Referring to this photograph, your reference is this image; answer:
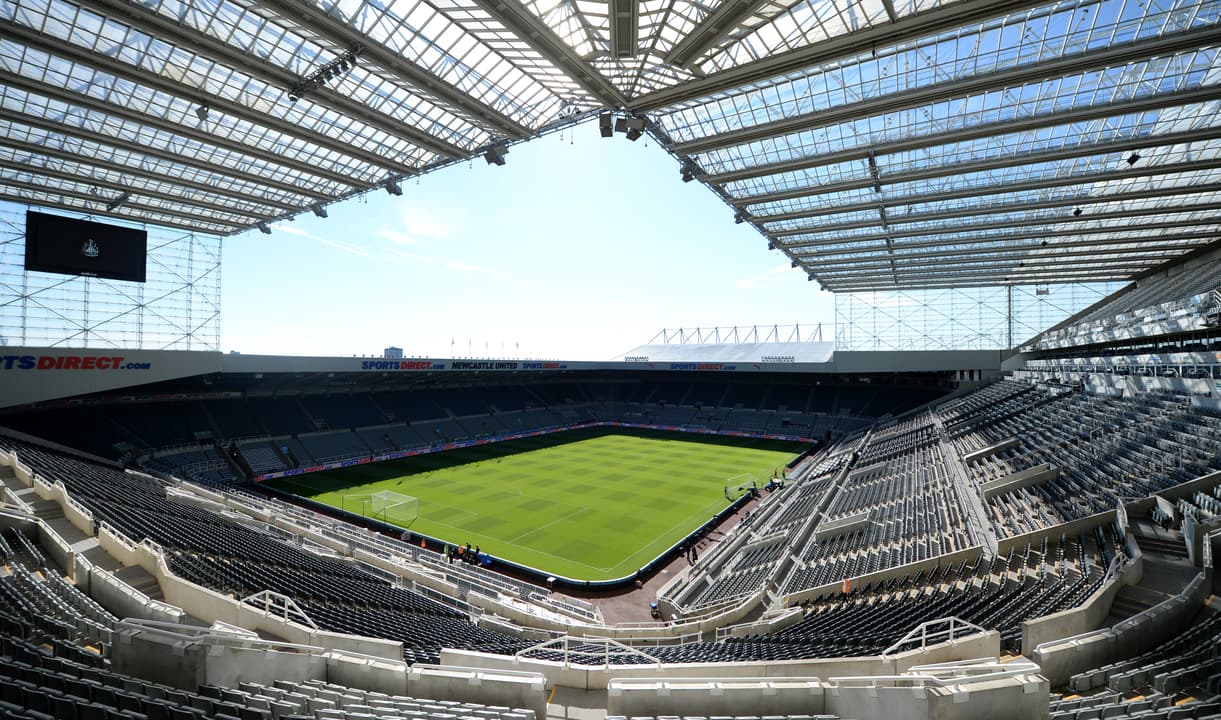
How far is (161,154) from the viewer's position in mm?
21500

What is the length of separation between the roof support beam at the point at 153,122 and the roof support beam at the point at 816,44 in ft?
52.9

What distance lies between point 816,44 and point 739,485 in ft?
82.7

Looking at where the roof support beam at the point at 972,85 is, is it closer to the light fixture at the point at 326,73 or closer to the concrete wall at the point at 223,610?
the light fixture at the point at 326,73

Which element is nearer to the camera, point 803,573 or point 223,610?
point 223,610

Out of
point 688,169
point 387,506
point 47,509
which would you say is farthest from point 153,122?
point 688,169

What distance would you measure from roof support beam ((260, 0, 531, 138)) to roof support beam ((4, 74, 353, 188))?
8.22m

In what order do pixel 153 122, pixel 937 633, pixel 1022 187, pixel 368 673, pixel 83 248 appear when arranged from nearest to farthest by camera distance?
pixel 368 673, pixel 937 633, pixel 153 122, pixel 1022 187, pixel 83 248

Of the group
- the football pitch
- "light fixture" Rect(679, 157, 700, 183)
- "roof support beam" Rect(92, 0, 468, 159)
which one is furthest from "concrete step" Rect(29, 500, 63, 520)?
"light fixture" Rect(679, 157, 700, 183)

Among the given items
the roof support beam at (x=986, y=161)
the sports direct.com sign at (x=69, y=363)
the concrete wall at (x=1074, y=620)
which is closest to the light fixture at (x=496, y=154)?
the roof support beam at (x=986, y=161)

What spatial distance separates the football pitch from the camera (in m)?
23.4

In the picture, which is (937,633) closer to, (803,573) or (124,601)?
(803,573)

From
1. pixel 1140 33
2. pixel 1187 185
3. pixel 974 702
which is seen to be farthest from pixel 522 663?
pixel 1187 185

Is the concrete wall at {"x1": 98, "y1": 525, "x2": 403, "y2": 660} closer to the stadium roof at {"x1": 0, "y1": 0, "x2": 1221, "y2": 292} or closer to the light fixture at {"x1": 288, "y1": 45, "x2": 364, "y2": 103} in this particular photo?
the stadium roof at {"x1": 0, "y1": 0, "x2": 1221, "y2": 292}

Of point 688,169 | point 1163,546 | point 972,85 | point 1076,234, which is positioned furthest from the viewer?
point 1076,234
